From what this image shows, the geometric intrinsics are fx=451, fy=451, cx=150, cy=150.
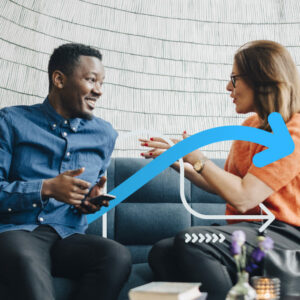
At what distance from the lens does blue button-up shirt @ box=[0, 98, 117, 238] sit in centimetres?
179

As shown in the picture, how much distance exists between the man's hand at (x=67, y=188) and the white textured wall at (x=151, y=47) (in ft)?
2.67

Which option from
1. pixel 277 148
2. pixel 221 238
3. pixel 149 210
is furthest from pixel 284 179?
pixel 149 210

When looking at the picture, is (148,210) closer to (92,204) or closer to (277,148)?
(92,204)

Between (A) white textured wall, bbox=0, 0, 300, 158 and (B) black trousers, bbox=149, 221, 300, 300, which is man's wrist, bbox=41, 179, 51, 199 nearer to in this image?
(B) black trousers, bbox=149, 221, 300, 300

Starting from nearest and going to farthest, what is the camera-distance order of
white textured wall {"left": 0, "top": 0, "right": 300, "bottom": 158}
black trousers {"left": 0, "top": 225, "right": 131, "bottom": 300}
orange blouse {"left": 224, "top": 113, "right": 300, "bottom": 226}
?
black trousers {"left": 0, "top": 225, "right": 131, "bottom": 300}, orange blouse {"left": 224, "top": 113, "right": 300, "bottom": 226}, white textured wall {"left": 0, "top": 0, "right": 300, "bottom": 158}

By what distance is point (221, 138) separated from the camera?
2.21m

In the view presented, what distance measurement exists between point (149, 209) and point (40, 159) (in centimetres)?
70

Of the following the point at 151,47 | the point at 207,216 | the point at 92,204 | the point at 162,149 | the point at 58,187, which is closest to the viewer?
the point at 58,187

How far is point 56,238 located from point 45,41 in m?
1.19

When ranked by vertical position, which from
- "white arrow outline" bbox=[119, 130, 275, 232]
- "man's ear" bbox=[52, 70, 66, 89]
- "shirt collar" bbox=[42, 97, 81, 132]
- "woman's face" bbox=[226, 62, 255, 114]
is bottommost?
"white arrow outline" bbox=[119, 130, 275, 232]

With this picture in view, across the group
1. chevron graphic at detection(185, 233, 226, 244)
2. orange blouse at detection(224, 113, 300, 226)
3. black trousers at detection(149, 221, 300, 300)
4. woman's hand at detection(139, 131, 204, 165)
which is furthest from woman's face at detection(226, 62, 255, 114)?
chevron graphic at detection(185, 233, 226, 244)

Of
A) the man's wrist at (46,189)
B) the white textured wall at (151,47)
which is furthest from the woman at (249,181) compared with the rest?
the white textured wall at (151,47)

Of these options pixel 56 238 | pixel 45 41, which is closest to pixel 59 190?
pixel 56 238

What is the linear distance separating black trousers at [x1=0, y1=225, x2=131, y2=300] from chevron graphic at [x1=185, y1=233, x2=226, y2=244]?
267 millimetres
